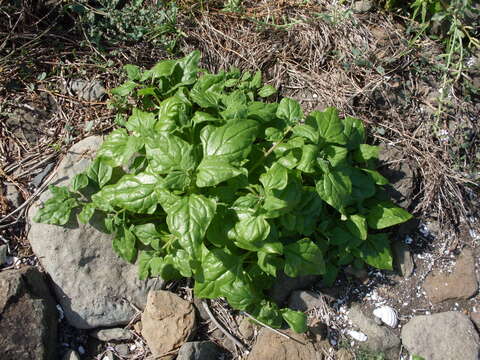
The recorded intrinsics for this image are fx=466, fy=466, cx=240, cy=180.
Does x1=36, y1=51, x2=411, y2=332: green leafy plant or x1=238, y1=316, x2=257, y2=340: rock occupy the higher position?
x1=36, y1=51, x2=411, y2=332: green leafy plant

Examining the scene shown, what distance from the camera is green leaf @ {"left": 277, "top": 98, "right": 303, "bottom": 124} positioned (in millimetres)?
2928

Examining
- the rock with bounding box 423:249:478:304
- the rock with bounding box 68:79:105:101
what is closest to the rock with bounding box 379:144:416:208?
the rock with bounding box 423:249:478:304

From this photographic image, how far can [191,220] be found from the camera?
240 centimetres

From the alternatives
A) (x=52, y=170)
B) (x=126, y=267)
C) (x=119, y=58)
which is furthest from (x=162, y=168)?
(x=119, y=58)

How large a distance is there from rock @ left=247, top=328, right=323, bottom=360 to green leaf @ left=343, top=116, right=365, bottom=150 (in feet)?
4.27

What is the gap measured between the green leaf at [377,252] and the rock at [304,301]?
0.42 m

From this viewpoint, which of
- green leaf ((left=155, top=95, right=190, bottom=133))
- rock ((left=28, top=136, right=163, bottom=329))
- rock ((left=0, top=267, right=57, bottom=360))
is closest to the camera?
rock ((left=0, top=267, right=57, bottom=360))

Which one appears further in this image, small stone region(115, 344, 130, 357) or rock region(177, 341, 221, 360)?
small stone region(115, 344, 130, 357)

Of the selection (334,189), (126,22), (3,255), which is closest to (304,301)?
(334,189)

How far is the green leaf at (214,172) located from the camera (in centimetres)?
241

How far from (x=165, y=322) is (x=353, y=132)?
1.74 meters

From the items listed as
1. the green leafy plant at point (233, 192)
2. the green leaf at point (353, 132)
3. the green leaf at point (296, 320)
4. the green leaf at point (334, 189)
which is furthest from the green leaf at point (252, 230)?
the green leaf at point (353, 132)

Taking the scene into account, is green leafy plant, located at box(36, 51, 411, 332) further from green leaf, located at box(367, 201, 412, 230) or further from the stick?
the stick

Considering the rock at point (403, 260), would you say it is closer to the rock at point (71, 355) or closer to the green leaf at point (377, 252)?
the green leaf at point (377, 252)
